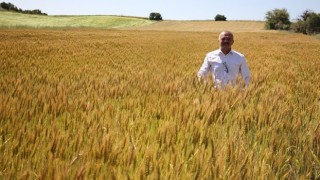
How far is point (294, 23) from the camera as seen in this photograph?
68.8 metres

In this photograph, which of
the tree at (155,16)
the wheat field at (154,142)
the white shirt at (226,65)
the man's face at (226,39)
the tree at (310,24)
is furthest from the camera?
the tree at (155,16)

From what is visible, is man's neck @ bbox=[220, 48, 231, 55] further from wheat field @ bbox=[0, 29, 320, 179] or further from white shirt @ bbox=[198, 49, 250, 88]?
wheat field @ bbox=[0, 29, 320, 179]

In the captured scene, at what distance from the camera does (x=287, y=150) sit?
7.16ft

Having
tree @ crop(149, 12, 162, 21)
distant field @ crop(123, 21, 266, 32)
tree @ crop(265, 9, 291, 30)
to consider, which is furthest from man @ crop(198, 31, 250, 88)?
tree @ crop(149, 12, 162, 21)

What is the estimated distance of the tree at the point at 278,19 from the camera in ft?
229

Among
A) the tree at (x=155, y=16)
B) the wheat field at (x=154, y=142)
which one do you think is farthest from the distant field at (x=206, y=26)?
the wheat field at (x=154, y=142)

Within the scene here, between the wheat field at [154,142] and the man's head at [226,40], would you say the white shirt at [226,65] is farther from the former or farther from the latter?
the wheat field at [154,142]

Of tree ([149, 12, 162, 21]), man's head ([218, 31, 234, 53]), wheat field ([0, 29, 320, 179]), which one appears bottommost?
wheat field ([0, 29, 320, 179])

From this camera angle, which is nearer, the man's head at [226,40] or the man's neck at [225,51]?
the man's head at [226,40]

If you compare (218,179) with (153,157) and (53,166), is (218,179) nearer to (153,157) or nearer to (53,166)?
(153,157)

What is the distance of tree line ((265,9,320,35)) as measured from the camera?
64125 mm

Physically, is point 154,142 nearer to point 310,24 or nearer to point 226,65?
point 226,65

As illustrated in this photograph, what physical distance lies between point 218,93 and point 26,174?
257 cm

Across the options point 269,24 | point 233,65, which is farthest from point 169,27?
point 233,65
